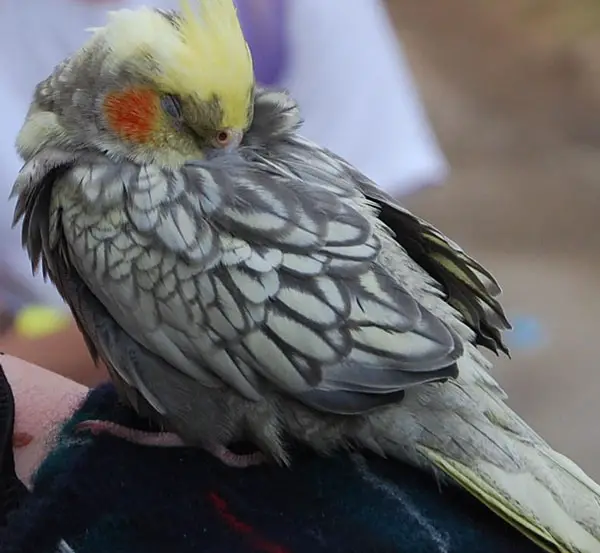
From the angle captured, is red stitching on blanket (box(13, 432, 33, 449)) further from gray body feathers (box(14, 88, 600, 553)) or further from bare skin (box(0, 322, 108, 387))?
bare skin (box(0, 322, 108, 387))

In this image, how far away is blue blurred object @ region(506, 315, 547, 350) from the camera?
160 centimetres

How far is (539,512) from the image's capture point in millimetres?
585

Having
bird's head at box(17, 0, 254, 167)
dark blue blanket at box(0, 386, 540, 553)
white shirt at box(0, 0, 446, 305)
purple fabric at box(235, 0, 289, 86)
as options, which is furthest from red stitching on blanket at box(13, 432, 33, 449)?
purple fabric at box(235, 0, 289, 86)

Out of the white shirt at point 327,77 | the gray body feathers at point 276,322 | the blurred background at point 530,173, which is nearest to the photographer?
the gray body feathers at point 276,322

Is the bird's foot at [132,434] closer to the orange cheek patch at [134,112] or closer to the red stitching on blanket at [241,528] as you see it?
the red stitching on blanket at [241,528]

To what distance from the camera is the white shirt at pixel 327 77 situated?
4.11ft

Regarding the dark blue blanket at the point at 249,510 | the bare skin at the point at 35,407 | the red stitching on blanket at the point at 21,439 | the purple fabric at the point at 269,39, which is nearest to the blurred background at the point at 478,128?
the purple fabric at the point at 269,39

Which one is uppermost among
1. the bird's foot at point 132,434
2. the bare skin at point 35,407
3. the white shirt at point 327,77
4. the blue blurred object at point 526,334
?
the white shirt at point 327,77

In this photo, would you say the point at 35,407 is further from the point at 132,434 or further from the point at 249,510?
the point at 249,510

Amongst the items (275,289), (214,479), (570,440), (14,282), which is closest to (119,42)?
(275,289)

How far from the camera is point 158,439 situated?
2.23ft

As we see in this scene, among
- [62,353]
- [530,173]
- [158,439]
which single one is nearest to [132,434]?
[158,439]

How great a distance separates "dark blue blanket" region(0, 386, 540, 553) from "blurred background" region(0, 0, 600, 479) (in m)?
0.43

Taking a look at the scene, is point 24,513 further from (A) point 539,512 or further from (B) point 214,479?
(A) point 539,512
